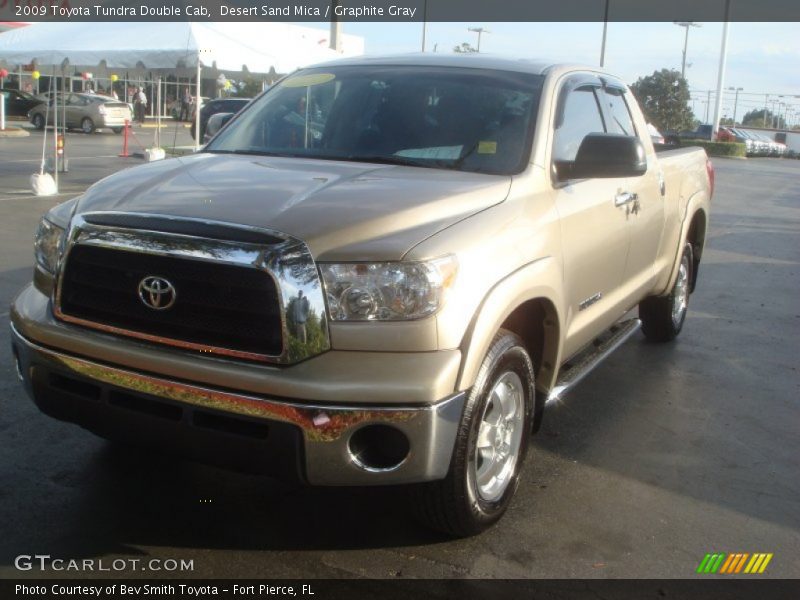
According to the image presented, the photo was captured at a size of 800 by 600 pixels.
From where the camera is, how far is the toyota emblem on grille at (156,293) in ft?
10.4

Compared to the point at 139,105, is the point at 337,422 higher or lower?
lower

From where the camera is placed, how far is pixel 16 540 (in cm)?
340

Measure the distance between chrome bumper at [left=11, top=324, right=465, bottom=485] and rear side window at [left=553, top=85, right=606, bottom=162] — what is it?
1711mm

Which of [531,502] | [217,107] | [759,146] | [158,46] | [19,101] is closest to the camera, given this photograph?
[531,502]

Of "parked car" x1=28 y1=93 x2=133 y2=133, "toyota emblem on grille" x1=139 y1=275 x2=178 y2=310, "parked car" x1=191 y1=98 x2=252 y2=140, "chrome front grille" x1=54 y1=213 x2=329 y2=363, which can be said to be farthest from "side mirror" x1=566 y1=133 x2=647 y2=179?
"parked car" x1=28 y1=93 x2=133 y2=133

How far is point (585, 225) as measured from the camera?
4301 millimetres

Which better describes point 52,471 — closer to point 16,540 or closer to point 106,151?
point 16,540

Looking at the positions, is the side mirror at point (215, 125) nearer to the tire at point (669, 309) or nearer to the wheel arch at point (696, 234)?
the tire at point (669, 309)

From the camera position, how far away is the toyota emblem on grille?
316 centimetres

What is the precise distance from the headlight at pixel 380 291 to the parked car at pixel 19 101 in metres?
36.4

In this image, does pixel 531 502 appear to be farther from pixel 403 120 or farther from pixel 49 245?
pixel 49 245

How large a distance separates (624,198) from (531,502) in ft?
5.89

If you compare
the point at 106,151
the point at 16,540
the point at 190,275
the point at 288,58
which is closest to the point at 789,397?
the point at 190,275

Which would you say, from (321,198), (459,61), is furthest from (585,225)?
(321,198)
